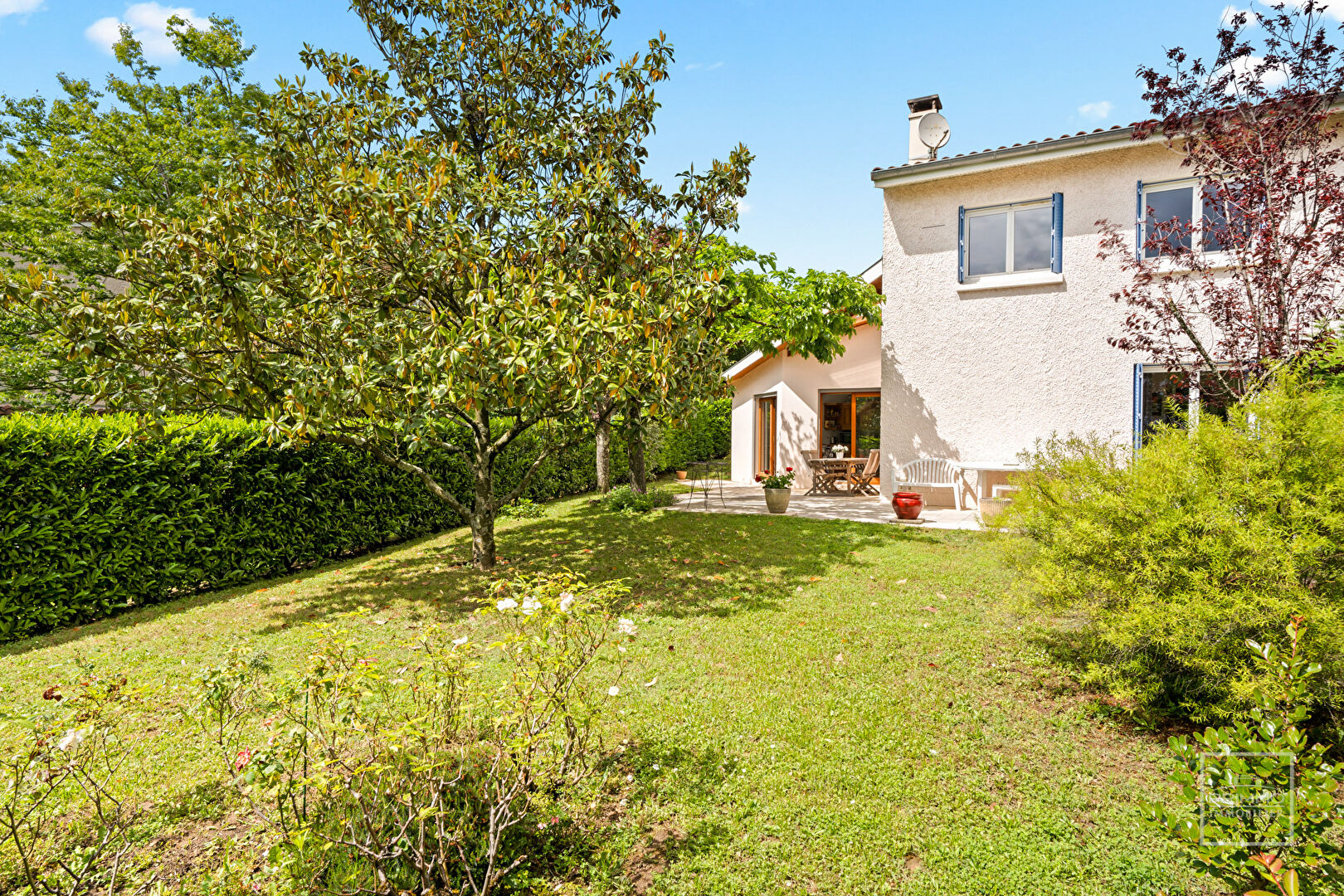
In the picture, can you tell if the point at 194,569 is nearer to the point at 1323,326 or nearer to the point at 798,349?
the point at 798,349

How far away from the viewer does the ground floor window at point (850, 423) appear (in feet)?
56.6

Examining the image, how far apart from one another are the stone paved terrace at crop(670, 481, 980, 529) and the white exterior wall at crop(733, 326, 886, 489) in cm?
158

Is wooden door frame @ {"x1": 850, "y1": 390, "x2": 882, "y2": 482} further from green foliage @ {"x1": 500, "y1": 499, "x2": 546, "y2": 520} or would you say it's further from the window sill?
green foliage @ {"x1": 500, "y1": 499, "x2": 546, "y2": 520}

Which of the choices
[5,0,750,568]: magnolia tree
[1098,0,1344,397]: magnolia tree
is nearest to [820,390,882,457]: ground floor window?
[1098,0,1344,397]: magnolia tree

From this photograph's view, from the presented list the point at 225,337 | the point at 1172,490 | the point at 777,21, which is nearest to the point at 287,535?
the point at 225,337

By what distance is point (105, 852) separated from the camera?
3.14 metres

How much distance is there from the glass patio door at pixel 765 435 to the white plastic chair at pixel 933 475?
19.0ft

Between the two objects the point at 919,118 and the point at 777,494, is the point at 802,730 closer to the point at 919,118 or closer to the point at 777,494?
the point at 777,494

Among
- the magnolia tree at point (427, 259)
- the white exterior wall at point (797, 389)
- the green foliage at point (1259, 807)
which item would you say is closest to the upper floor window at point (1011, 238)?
the white exterior wall at point (797, 389)

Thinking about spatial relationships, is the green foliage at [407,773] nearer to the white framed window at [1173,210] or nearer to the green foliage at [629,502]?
the green foliage at [629,502]

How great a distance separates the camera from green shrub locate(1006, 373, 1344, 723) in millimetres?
3711

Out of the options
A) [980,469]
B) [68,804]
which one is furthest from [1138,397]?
[68,804]

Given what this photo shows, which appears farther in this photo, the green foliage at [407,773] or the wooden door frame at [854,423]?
the wooden door frame at [854,423]

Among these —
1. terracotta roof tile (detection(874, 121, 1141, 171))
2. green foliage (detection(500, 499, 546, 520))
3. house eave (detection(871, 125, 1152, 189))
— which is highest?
terracotta roof tile (detection(874, 121, 1141, 171))
